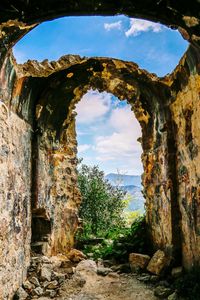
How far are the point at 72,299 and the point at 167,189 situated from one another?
2.53 metres

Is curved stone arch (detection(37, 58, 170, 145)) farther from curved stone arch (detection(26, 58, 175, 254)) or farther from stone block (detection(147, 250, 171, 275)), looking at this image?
stone block (detection(147, 250, 171, 275))

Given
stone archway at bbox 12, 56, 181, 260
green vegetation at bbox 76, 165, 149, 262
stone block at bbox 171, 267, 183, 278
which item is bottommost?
stone block at bbox 171, 267, 183, 278

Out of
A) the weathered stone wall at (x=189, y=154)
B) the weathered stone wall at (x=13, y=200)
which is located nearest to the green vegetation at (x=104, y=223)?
the weathered stone wall at (x=189, y=154)

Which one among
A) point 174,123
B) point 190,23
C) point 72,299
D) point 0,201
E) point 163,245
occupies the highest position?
point 190,23

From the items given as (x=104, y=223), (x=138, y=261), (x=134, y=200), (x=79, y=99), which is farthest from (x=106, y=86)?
(x=134, y=200)

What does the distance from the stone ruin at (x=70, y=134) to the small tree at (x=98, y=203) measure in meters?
2.68

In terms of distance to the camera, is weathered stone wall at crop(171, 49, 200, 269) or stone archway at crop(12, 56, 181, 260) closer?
weathered stone wall at crop(171, 49, 200, 269)

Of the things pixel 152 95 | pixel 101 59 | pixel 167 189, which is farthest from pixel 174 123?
pixel 101 59

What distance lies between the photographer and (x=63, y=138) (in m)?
7.34

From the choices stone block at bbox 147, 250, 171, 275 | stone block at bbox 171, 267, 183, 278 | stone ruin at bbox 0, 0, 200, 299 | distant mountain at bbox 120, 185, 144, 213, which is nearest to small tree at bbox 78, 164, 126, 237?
distant mountain at bbox 120, 185, 144, 213

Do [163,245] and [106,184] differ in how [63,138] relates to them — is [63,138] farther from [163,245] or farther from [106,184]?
[106,184]

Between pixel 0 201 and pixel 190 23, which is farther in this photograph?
pixel 0 201

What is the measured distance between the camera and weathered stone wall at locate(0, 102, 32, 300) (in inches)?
159

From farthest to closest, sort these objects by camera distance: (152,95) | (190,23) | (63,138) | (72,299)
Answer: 1. (63,138)
2. (152,95)
3. (72,299)
4. (190,23)
